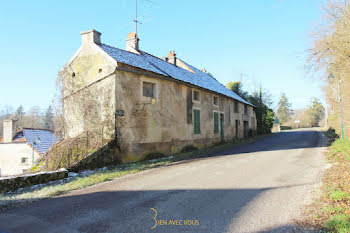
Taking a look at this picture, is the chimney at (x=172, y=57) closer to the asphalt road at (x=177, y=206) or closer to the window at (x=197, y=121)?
the window at (x=197, y=121)

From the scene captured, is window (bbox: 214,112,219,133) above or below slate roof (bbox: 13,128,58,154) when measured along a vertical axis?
above

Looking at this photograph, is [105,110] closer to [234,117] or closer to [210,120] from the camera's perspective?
[210,120]

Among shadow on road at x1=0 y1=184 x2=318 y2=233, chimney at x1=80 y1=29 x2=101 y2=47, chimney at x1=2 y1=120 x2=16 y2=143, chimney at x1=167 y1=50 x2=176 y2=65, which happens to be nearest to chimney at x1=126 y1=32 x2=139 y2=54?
chimney at x1=80 y1=29 x2=101 y2=47

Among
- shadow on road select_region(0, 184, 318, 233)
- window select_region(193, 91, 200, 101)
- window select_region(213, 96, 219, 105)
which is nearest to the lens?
shadow on road select_region(0, 184, 318, 233)

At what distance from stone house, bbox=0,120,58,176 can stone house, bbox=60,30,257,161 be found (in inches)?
453

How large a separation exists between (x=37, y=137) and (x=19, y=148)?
1892 millimetres

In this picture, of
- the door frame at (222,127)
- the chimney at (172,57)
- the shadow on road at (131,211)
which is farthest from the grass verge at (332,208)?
the chimney at (172,57)

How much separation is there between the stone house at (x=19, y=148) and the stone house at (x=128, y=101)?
1152cm

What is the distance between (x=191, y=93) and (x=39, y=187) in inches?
435

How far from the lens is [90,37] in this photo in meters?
11.8

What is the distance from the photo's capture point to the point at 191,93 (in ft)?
50.3

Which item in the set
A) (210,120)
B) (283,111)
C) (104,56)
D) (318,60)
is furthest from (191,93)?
(283,111)

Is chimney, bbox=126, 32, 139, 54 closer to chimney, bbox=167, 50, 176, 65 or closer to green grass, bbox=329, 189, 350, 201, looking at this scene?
chimney, bbox=167, 50, 176, 65

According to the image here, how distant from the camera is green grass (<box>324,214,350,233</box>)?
312 centimetres
